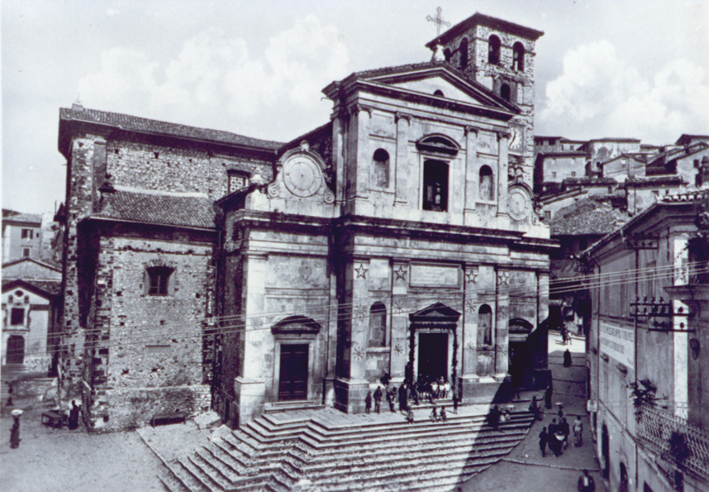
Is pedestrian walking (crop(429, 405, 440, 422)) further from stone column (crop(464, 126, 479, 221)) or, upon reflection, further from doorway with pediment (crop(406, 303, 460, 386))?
stone column (crop(464, 126, 479, 221))

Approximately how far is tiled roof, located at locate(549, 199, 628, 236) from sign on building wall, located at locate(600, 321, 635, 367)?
20991 mm

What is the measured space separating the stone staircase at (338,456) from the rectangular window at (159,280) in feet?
20.9

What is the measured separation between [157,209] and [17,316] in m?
18.0

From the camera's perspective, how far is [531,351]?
24.5 metres

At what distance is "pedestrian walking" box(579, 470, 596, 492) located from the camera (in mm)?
15898

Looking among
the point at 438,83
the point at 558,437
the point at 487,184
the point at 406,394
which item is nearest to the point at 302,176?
the point at 438,83

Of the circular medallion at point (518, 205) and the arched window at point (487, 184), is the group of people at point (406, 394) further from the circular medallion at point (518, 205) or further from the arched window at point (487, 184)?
the circular medallion at point (518, 205)

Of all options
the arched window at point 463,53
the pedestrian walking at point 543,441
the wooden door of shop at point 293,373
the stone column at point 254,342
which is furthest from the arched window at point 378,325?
the arched window at point 463,53

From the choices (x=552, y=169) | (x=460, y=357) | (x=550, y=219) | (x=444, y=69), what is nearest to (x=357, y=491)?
(x=460, y=357)

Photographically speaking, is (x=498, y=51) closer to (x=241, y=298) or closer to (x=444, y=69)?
(x=444, y=69)

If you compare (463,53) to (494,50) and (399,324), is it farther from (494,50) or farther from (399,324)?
(399,324)

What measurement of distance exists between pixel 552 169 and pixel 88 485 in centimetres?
5466

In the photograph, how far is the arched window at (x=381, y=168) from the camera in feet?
69.4

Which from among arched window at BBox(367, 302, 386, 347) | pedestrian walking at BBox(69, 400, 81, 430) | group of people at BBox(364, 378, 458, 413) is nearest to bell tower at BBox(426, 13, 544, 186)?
arched window at BBox(367, 302, 386, 347)
